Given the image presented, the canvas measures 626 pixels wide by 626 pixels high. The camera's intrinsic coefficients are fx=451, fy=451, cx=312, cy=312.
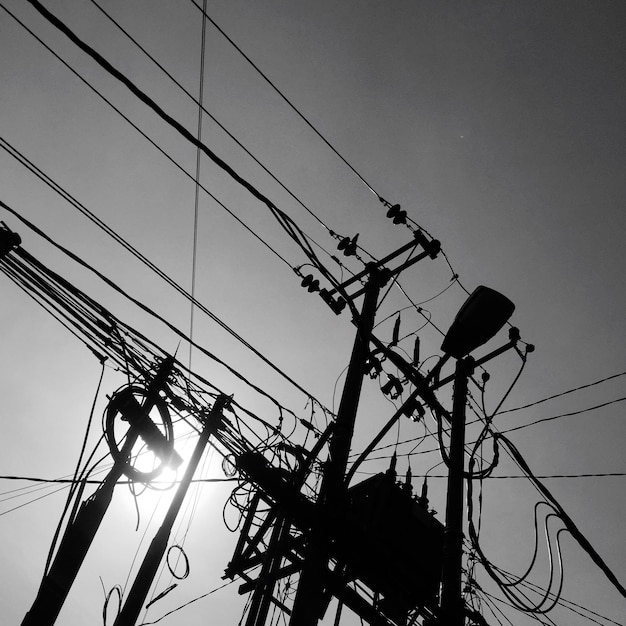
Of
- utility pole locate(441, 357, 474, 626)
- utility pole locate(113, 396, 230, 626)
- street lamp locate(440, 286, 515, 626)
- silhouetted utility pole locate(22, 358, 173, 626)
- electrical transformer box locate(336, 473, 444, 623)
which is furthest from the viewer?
electrical transformer box locate(336, 473, 444, 623)

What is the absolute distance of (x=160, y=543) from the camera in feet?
21.7

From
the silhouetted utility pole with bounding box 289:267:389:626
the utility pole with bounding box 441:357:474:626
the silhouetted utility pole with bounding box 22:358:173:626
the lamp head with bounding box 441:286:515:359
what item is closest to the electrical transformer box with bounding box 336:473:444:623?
the silhouetted utility pole with bounding box 289:267:389:626

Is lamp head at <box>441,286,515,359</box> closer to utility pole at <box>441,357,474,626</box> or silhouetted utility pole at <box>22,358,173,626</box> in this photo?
utility pole at <box>441,357,474,626</box>

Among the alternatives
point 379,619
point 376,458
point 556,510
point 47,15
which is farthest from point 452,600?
point 47,15

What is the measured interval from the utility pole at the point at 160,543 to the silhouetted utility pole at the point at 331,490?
71.5 inches

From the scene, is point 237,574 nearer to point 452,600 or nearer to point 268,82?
point 452,600

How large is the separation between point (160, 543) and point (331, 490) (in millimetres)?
2859

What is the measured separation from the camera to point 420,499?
899 cm

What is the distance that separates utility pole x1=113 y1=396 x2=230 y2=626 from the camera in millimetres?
5988

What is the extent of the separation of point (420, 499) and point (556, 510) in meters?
3.89

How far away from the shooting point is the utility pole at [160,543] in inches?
236

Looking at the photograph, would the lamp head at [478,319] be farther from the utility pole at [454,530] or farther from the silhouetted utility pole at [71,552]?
the silhouetted utility pole at [71,552]

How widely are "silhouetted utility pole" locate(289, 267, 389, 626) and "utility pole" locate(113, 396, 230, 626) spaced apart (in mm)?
1817

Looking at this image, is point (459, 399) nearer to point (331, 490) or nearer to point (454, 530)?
point (454, 530)
